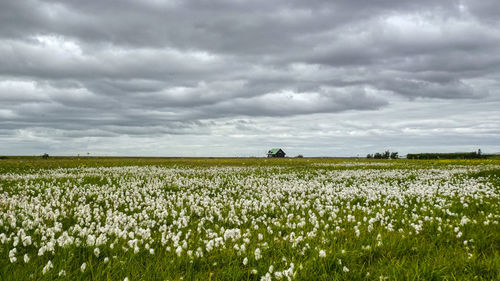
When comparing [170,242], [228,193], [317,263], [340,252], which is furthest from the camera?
[228,193]

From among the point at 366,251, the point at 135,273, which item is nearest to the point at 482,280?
the point at 366,251

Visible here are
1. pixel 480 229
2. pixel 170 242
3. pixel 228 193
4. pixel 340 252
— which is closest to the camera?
pixel 340 252

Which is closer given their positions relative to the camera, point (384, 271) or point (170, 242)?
point (384, 271)

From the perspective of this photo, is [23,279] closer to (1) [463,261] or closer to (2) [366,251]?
(2) [366,251]

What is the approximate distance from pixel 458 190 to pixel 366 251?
10.1 metres

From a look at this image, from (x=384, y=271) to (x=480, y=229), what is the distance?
3.94 m

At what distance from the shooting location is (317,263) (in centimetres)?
488

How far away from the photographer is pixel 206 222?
8.08 m

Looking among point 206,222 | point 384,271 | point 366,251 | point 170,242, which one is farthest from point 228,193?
point 384,271

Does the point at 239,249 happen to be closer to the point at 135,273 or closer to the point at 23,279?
the point at 135,273

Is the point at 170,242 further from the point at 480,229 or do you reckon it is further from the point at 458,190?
the point at 458,190

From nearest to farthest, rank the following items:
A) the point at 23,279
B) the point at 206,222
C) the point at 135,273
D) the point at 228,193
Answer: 1. the point at 23,279
2. the point at 135,273
3. the point at 206,222
4. the point at 228,193

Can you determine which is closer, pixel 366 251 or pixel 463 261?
pixel 463 261

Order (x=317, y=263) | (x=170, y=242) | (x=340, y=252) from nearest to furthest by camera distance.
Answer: (x=317, y=263) → (x=340, y=252) → (x=170, y=242)
